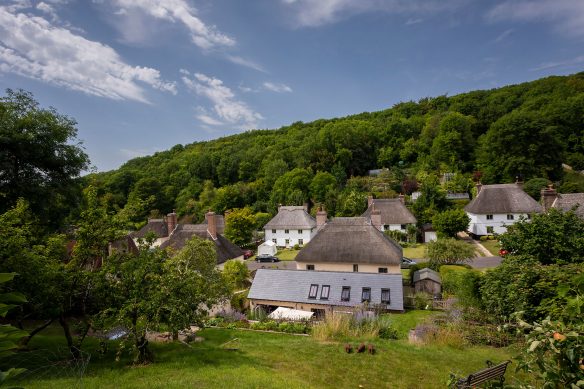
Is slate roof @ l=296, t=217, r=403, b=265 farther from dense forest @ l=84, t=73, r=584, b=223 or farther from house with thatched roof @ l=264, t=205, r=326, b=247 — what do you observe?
dense forest @ l=84, t=73, r=584, b=223

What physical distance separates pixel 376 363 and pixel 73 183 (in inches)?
726

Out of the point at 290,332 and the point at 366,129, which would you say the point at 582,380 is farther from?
the point at 366,129

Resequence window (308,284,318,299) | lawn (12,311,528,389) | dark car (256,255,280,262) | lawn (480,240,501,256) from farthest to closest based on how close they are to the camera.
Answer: dark car (256,255,280,262) → lawn (480,240,501,256) → window (308,284,318,299) → lawn (12,311,528,389)

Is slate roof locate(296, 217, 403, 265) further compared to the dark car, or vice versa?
the dark car

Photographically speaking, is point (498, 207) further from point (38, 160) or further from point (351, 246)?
point (38, 160)

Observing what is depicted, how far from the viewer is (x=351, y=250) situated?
26094mm

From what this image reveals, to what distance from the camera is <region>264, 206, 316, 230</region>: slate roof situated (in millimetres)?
46594

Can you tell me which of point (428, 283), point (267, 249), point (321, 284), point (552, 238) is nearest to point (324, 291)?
point (321, 284)

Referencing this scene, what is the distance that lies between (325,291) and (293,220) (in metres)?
27.3

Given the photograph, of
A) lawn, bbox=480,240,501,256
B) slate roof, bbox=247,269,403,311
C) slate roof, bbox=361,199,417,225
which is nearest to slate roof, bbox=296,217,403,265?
slate roof, bbox=247,269,403,311

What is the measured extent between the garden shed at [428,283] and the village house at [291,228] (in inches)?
935

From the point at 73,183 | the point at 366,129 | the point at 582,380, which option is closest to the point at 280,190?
the point at 366,129

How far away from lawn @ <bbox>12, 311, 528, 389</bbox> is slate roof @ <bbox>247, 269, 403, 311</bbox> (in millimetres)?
6453

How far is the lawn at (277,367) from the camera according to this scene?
27.2ft
